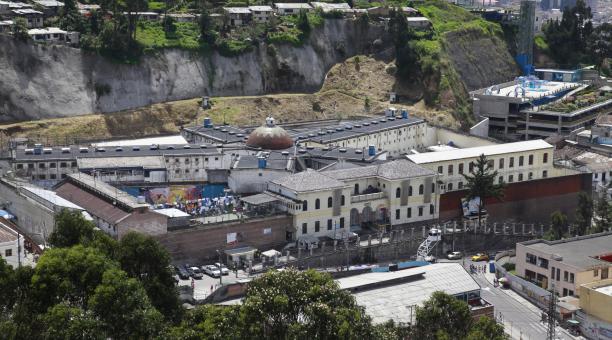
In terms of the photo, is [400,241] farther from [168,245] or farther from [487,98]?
[487,98]

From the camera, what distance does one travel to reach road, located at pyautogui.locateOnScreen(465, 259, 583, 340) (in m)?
46.7

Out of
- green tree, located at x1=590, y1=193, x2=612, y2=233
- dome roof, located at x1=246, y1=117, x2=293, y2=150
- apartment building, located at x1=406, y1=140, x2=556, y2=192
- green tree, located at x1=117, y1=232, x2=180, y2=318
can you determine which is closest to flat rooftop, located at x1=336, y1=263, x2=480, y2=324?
green tree, located at x1=117, y1=232, x2=180, y2=318

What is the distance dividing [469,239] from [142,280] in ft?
82.7

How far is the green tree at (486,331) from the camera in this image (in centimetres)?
3517

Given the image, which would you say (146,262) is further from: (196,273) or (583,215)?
(583,215)

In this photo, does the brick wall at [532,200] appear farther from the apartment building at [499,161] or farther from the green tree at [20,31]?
the green tree at [20,31]

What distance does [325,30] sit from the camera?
9388 centimetres

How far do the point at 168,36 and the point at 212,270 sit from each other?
125ft

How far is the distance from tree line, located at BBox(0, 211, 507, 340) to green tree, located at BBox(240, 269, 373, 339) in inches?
1.3

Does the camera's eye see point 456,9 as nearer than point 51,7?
No

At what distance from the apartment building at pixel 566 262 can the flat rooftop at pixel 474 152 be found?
11383mm

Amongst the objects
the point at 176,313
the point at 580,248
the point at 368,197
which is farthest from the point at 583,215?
the point at 176,313

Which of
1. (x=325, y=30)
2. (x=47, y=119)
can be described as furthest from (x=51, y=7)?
(x=325, y=30)

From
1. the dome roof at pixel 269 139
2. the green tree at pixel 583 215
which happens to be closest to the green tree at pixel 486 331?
the green tree at pixel 583 215
